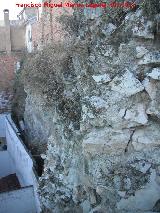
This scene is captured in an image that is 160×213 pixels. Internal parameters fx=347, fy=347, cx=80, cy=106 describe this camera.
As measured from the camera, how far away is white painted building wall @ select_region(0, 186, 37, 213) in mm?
9391

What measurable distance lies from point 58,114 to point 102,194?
2644 millimetres

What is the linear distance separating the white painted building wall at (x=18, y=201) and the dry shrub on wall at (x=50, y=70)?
105 inches

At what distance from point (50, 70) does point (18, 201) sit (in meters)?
3.81

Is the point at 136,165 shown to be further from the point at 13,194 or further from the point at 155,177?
the point at 13,194

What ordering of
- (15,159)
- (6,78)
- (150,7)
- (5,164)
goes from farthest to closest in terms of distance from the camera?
(6,78), (5,164), (15,159), (150,7)

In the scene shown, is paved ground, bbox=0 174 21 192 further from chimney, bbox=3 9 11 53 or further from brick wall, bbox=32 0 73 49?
chimney, bbox=3 9 11 53

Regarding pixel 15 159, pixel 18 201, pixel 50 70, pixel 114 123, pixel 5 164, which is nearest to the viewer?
pixel 114 123

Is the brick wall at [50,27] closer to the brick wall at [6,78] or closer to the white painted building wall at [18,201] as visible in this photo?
the brick wall at [6,78]

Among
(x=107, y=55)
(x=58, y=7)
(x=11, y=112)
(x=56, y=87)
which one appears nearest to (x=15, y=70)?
(x=11, y=112)

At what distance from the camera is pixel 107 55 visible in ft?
24.8

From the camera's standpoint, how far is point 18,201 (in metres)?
9.60

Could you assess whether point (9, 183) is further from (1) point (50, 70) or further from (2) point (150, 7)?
(2) point (150, 7)

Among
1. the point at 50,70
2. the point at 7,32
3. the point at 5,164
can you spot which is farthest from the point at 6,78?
the point at 50,70

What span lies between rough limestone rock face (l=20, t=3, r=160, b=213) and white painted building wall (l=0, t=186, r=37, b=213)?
1536 mm
